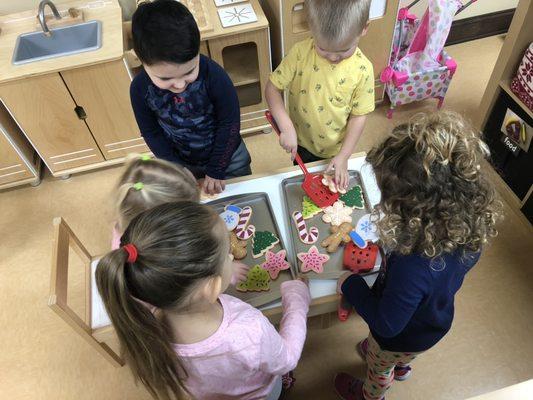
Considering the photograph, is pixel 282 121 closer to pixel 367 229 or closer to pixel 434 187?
pixel 367 229

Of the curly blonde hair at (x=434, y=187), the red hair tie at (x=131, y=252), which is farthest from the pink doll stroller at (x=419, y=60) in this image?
the red hair tie at (x=131, y=252)

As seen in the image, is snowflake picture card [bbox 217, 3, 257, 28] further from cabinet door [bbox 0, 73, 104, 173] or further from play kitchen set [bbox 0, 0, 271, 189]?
cabinet door [bbox 0, 73, 104, 173]

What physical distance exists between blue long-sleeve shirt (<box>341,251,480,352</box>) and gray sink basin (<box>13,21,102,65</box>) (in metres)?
1.72

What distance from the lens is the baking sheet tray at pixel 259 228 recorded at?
1095mm

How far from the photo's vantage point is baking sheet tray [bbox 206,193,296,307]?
1.09 metres

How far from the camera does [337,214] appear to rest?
1229 millimetres

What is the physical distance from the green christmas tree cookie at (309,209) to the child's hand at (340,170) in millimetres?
104

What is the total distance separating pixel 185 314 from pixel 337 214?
59 cm

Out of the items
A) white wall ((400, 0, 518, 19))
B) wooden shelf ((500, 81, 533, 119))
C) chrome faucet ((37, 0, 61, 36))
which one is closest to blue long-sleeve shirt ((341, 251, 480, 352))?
wooden shelf ((500, 81, 533, 119))

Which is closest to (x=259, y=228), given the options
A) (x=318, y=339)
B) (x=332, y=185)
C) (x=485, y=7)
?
(x=332, y=185)

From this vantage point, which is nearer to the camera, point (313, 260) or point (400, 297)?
point (400, 297)

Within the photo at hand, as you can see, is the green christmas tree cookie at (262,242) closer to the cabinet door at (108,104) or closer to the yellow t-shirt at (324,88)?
the yellow t-shirt at (324,88)

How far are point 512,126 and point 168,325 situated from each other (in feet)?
5.98

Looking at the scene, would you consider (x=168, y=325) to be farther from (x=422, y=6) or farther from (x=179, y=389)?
(x=422, y=6)
